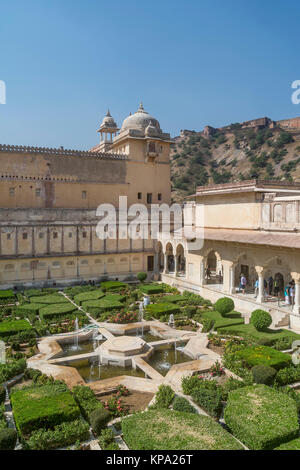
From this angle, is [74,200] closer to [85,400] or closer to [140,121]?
[140,121]

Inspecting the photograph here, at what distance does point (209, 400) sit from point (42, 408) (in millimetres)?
4331

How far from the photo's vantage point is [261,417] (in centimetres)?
863

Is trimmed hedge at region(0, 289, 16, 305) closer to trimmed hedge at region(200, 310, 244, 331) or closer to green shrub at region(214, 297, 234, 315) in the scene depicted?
trimmed hedge at region(200, 310, 244, 331)

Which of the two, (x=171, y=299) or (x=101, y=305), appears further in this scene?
(x=171, y=299)

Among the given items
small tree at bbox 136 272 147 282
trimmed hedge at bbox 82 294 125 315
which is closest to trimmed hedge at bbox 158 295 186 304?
trimmed hedge at bbox 82 294 125 315

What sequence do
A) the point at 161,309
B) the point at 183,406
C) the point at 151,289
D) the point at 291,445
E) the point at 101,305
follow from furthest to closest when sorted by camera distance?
the point at 151,289
the point at 101,305
the point at 161,309
the point at 183,406
the point at 291,445

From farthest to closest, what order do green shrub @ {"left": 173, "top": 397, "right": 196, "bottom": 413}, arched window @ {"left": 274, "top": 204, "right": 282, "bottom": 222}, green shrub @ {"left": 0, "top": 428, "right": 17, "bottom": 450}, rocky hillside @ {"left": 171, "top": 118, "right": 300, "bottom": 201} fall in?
rocky hillside @ {"left": 171, "top": 118, "right": 300, "bottom": 201} < arched window @ {"left": 274, "top": 204, "right": 282, "bottom": 222} < green shrub @ {"left": 173, "top": 397, "right": 196, "bottom": 413} < green shrub @ {"left": 0, "top": 428, "right": 17, "bottom": 450}

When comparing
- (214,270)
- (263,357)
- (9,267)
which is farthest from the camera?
(214,270)

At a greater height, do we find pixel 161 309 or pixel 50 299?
pixel 50 299

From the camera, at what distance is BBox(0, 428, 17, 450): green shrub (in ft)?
25.7

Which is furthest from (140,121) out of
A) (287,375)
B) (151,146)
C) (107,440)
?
(107,440)

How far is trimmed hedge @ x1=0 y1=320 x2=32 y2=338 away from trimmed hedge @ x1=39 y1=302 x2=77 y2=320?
1.39 m

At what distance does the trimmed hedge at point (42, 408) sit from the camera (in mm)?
8625
